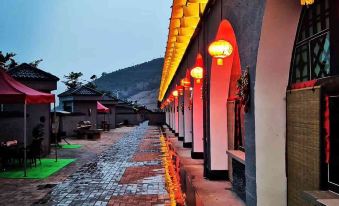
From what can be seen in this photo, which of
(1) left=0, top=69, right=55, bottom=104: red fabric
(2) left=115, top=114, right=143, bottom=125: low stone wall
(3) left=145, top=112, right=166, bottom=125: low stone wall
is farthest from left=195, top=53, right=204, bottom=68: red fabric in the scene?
(3) left=145, top=112, right=166, bottom=125: low stone wall

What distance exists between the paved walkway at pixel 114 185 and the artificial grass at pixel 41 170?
874 mm

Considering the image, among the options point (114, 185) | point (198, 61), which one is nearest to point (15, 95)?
point (114, 185)

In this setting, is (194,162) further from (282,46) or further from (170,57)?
(282,46)

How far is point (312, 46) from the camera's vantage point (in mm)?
4703

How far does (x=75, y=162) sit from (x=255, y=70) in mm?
10671

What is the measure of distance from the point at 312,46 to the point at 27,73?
14.6m

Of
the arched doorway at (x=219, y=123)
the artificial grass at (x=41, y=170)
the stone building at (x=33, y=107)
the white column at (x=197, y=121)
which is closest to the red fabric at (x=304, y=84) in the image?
the arched doorway at (x=219, y=123)

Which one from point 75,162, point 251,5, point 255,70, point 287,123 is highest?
point 251,5

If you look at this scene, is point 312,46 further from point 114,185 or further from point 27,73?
point 27,73

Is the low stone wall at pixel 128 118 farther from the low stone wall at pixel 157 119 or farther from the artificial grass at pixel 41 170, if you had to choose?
the artificial grass at pixel 41 170

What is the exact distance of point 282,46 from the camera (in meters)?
5.30

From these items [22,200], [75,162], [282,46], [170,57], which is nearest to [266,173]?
[282,46]

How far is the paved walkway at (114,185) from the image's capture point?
8133 mm

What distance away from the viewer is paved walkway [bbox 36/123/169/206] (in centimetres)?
813
